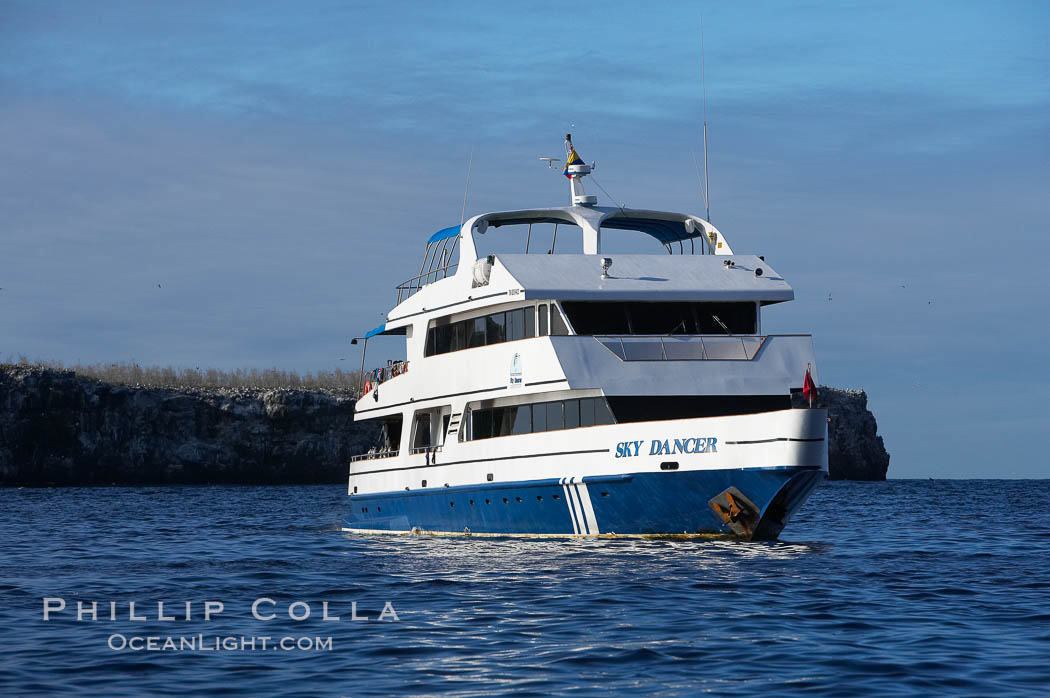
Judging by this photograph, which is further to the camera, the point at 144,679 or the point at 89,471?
the point at 89,471

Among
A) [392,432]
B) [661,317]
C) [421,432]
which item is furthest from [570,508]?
[392,432]

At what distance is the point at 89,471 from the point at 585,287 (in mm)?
72105

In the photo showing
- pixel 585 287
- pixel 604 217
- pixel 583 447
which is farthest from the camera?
pixel 604 217

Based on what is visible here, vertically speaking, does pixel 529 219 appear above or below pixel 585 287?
above

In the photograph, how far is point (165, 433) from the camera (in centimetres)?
9206

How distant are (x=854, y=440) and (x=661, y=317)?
303 ft

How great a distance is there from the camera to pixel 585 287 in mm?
24297

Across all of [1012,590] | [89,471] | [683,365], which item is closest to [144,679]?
[1012,590]

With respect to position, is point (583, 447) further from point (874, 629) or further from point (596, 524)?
point (874, 629)

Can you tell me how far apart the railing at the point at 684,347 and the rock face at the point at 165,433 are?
71275mm

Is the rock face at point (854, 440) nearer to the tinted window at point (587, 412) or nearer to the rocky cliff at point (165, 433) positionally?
the rocky cliff at point (165, 433)

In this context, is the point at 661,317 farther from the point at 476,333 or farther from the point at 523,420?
the point at 476,333

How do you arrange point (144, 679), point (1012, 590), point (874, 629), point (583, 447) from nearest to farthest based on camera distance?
point (144, 679) < point (874, 629) < point (1012, 590) < point (583, 447)

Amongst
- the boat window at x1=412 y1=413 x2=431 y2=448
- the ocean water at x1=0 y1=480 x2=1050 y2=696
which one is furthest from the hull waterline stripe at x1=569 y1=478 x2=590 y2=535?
the boat window at x1=412 y1=413 x2=431 y2=448
